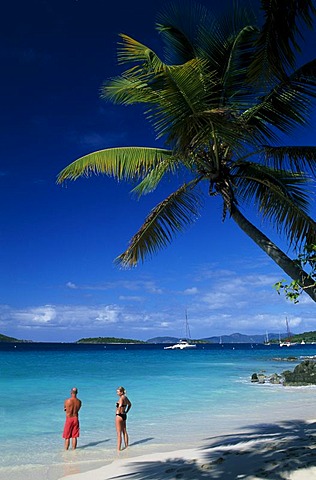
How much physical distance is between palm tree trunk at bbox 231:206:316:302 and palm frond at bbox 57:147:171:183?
1.69 meters

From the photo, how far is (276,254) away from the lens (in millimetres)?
5445

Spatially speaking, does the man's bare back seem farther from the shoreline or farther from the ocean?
the shoreline

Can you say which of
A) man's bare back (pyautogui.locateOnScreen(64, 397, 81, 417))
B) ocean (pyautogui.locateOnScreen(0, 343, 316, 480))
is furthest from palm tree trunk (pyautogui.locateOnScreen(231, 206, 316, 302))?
man's bare back (pyautogui.locateOnScreen(64, 397, 81, 417))

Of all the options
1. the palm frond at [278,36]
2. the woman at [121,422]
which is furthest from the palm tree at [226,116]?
the woman at [121,422]

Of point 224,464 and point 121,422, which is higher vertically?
point 121,422

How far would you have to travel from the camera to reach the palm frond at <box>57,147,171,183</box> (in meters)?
6.92

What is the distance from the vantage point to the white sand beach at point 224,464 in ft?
16.9

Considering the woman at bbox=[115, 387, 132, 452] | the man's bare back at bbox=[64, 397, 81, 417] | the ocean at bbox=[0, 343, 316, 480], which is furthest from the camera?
the man's bare back at bbox=[64, 397, 81, 417]

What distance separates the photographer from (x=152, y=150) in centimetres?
701

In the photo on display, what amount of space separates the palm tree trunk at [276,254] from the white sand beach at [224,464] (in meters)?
2.03

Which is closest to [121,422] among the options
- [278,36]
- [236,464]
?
[236,464]

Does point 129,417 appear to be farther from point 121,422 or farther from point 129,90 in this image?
point 129,90

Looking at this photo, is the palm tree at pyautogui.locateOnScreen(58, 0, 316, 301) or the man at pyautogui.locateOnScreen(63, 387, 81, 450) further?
the man at pyautogui.locateOnScreen(63, 387, 81, 450)

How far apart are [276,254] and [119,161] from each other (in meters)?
2.88
